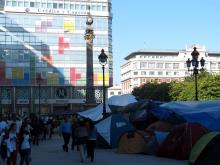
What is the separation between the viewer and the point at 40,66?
110 meters

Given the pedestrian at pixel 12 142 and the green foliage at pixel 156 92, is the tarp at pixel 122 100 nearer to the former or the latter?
the pedestrian at pixel 12 142

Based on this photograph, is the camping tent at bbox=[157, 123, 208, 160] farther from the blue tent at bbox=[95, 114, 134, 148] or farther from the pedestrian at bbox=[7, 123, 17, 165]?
the pedestrian at bbox=[7, 123, 17, 165]

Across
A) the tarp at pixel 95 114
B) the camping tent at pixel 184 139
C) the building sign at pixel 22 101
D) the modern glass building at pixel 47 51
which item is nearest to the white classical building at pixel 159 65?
the modern glass building at pixel 47 51

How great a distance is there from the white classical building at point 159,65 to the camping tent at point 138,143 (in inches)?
5717

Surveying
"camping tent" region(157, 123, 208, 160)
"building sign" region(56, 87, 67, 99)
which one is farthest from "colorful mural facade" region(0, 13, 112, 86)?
"camping tent" region(157, 123, 208, 160)

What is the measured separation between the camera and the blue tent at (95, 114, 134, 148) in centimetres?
2718

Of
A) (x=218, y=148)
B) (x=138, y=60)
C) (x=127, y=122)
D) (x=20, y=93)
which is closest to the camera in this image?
(x=218, y=148)

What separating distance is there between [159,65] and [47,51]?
70.7 m

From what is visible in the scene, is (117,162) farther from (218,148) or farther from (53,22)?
(53,22)

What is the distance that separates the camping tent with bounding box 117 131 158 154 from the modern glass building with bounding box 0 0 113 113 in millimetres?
82602

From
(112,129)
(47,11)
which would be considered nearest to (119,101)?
(112,129)

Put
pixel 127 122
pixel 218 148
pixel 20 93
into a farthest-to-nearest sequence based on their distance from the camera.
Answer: pixel 20 93 < pixel 127 122 < pixel 218 148

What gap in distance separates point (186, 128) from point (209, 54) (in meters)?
166

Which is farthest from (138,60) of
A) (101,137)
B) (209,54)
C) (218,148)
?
(218,148)
